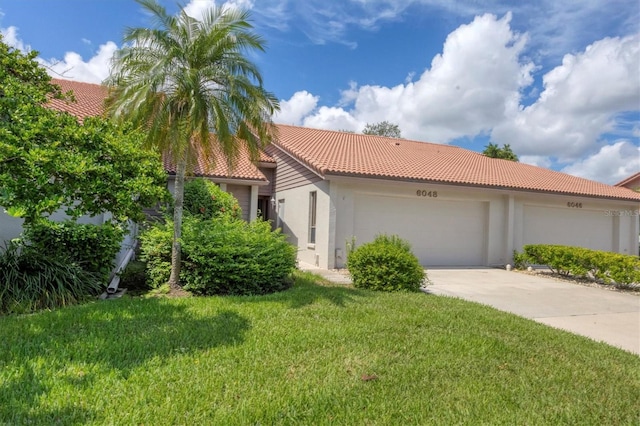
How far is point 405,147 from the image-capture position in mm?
20047

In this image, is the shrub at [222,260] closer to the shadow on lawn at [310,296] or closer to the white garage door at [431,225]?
the shadow on lawn at [310,296]

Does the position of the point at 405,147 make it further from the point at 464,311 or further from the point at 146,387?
the point at 146,387

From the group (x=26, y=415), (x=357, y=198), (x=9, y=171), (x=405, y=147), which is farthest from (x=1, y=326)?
(x=405, y=147)

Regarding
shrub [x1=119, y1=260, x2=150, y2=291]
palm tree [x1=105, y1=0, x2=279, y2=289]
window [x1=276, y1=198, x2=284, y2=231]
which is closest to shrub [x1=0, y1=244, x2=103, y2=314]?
shrub [x1=119, y1=260, x2=150, y2=291]

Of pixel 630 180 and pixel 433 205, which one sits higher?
pixel 630 180

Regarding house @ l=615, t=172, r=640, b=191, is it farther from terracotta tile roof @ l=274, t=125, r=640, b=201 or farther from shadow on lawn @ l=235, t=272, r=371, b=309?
shadow on lawn @ l=235, t=272, r=371, b=309

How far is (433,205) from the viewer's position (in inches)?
562

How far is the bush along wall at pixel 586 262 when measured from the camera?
10.6 metres

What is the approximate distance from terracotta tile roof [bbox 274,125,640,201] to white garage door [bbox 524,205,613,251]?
1.03 meters

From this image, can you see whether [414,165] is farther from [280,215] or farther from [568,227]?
[568,227]

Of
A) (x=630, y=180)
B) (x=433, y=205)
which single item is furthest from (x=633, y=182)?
(x=433, y=205)

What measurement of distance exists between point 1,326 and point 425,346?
17.7ft

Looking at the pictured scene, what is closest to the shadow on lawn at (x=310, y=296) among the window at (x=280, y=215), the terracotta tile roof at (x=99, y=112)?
the terracotta tile roof at (x=99, y=112)

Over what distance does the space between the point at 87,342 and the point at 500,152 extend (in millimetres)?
37022
